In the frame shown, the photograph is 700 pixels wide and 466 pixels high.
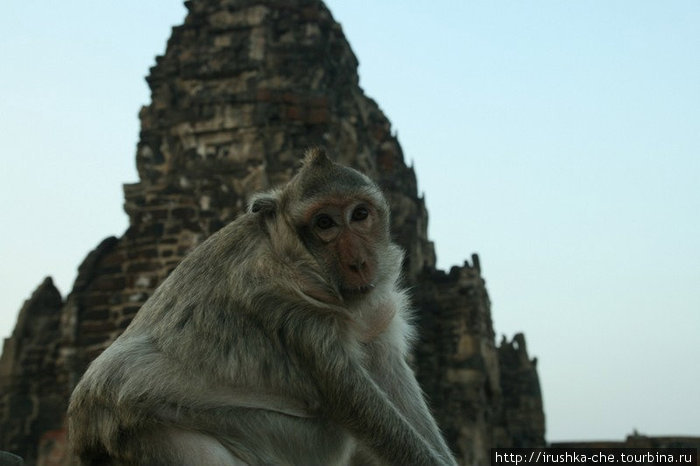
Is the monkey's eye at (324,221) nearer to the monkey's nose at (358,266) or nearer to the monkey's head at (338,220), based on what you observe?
the monkey's head at (338,220)

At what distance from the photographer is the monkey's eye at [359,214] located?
13.3ft

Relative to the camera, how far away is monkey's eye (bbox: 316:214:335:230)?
13.2 feet

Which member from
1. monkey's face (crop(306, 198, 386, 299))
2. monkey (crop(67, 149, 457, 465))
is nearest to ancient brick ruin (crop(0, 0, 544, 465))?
monkey (crop(67, 149, 457, 465))

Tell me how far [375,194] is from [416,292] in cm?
1245

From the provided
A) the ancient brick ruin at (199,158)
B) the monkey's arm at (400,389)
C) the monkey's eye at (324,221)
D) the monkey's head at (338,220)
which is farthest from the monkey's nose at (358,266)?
the ancient brick ruin at (199,158)

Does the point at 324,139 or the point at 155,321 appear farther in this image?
the point at 324,139

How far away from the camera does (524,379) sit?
22.6 m

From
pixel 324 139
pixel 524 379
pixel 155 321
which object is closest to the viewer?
→ pixel 155 321

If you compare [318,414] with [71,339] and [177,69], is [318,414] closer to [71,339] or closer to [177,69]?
[71,339]

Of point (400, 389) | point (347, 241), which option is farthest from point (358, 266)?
point (400, 389)

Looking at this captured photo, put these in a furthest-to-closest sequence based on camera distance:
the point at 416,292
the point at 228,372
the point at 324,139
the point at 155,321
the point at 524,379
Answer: the point at 524,379
the point at 416,292
the point at 324,139
the point at 155,321
the point at 228,372

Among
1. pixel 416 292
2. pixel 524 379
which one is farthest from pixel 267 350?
pixel 524 379

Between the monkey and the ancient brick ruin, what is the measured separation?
304 inches

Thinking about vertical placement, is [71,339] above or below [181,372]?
above
